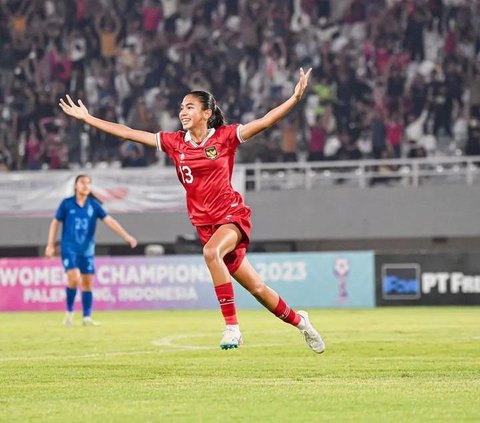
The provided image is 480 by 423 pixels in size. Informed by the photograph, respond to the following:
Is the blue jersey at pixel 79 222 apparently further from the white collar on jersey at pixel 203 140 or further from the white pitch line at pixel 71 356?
the white collar on jersey at pixel 203 140

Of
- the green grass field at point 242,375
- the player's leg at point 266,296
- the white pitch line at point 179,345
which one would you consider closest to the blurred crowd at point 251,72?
the green grass field at point 242,375

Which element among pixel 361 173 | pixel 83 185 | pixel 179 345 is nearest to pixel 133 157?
pixel 361 173

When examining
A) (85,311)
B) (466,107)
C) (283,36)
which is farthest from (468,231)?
(85,311)

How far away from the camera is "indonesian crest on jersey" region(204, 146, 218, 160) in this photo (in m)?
10.2

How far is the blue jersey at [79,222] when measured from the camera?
19.1 metres

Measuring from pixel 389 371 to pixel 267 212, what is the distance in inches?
773

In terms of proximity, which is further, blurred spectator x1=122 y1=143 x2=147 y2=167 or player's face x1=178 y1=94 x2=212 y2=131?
blurred spectator x1=122 y1=143 x2=147 y2=167

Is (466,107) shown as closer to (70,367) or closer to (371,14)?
(371,14)

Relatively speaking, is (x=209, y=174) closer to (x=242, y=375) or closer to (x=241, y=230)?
(x=241, y=230)

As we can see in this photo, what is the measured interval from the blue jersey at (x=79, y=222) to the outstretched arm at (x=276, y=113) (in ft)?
29.9

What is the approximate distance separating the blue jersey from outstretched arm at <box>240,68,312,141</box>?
9.12 metres

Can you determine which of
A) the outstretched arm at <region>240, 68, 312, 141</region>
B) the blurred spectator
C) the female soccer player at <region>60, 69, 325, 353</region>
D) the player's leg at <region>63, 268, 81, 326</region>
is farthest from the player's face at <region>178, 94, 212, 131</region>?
the blurred spectator

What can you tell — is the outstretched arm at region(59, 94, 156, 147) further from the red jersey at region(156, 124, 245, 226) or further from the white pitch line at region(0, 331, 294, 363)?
the white pitch line at region(0, 331, 294, 363)

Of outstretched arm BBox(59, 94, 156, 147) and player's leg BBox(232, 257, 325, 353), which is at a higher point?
outstretched arm BBox(59, 94, 156, 147)
